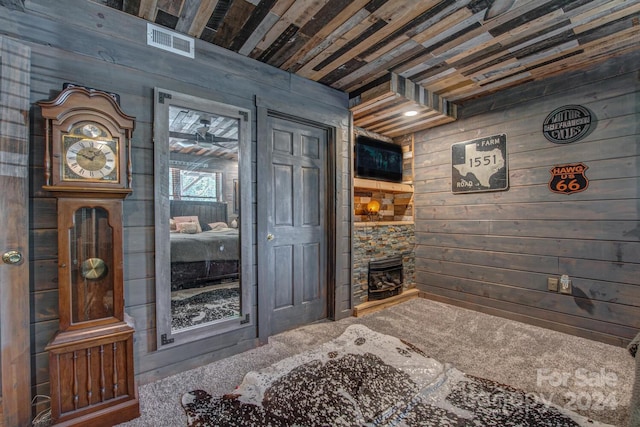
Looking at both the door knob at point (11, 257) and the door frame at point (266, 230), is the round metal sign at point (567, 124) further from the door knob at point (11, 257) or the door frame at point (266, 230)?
the door knob at point (11, 257)

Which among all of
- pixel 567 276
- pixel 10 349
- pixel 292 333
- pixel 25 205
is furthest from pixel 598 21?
pixel 10 349

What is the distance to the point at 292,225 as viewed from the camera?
8.61 feet

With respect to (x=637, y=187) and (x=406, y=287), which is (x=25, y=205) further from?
(x=637, y=187)

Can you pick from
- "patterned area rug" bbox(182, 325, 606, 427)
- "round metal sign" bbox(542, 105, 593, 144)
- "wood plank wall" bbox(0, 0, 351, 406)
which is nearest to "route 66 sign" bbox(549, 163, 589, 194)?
"round metal sign" bbox(542, 105, 593, 144)

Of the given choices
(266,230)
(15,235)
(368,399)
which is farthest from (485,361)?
(15,235)

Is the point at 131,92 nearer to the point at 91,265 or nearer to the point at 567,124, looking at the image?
the point at 91,265

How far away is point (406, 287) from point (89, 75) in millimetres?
3525

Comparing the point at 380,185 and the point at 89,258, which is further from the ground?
the point at 380,185

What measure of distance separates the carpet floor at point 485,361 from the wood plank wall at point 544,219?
0.25 meters

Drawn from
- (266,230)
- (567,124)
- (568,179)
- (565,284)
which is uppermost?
(567,124)

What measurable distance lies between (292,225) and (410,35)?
1.74 m

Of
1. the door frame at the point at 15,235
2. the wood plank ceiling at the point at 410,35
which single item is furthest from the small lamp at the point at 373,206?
the door frame at the point at 15,235

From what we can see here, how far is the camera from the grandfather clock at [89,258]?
138 cm

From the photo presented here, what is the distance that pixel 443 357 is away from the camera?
2092 mm
